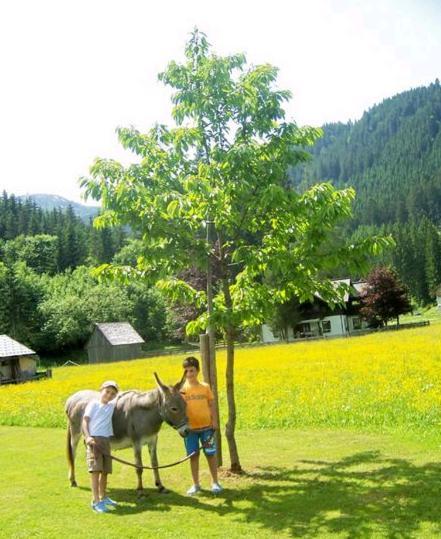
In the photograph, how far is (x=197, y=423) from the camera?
32.0 ft

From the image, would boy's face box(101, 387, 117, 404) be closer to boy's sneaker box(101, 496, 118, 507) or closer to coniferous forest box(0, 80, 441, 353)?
boy's sneaker box(101, 496, 118, 507)

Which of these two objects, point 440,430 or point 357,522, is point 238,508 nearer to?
point 357,522

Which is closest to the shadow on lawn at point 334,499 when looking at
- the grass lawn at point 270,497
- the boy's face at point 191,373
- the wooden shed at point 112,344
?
the grass lawn at point 270,497

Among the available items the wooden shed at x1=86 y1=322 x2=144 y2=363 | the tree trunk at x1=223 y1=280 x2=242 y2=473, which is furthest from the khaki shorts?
the wooden shed at x1=86 y1=322 x2=144 y2=363

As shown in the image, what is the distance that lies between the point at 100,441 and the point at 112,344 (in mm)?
68082

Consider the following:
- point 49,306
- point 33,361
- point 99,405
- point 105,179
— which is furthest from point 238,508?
point 49,306

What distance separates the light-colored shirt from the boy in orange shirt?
125cm

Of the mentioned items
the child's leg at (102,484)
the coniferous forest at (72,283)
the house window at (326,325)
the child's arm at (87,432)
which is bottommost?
the child's leg at (102,484)

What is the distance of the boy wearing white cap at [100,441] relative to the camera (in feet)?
30.6

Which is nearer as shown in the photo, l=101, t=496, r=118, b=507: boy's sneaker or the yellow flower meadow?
l=101, t=496, r=118, b=507: boy's sneaker

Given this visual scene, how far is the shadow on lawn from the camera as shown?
7.79 meters

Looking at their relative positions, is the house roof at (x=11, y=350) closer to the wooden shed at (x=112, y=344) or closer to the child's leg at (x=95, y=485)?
the wooden shed at (x=112, y=344)

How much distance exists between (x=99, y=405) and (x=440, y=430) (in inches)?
326

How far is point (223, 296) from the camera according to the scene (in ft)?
41.1
